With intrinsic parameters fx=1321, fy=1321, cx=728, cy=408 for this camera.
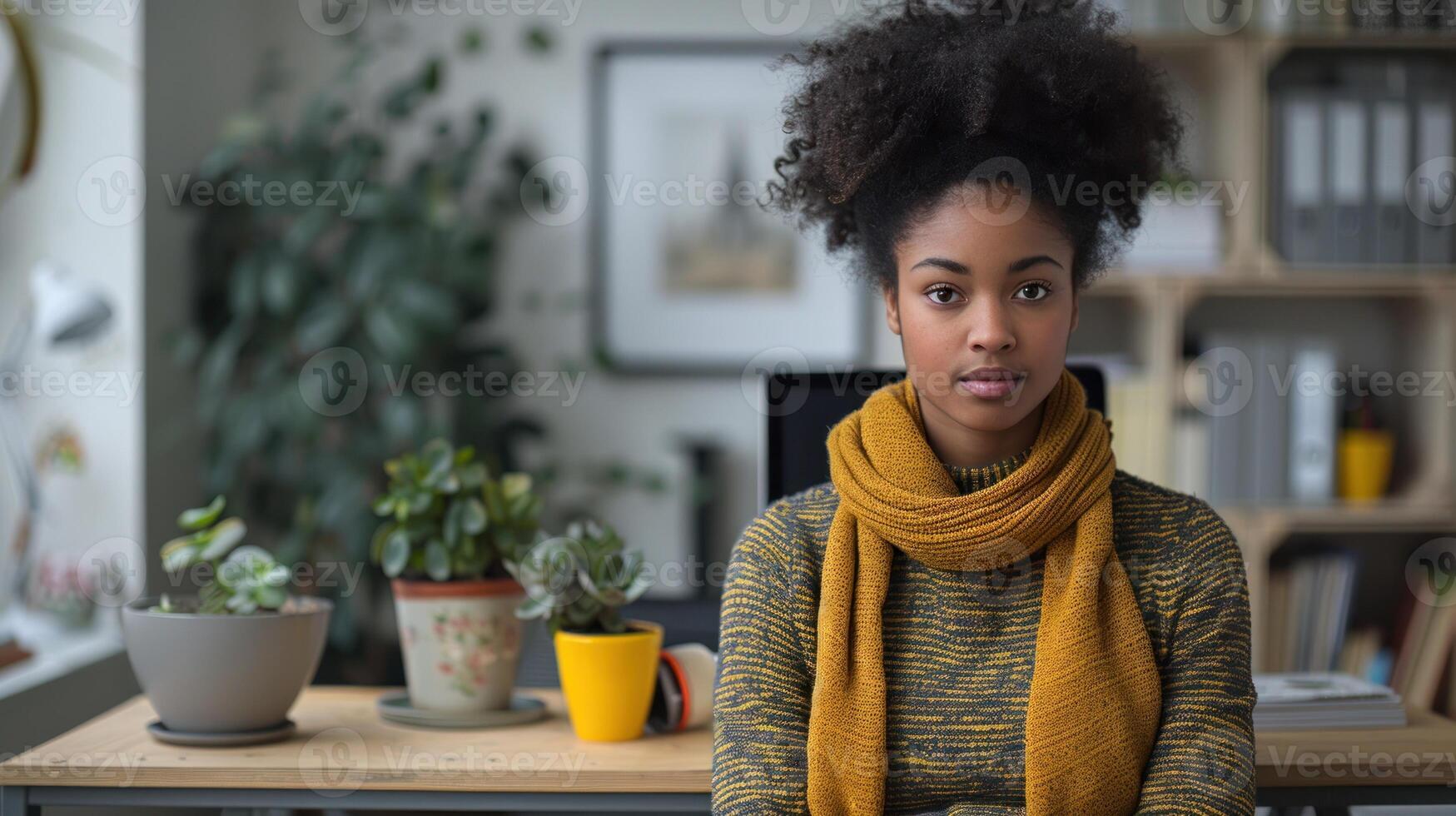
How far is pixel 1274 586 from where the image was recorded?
9.18 feet

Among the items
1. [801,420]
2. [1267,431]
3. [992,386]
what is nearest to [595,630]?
[801,420]

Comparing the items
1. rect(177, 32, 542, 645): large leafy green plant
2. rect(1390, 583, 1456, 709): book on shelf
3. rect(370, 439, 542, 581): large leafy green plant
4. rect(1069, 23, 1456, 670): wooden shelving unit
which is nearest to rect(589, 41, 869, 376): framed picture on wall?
rect(177, 32, 542, 645): large leafy green plant

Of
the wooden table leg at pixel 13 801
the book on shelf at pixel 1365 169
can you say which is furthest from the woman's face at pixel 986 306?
the book on shelf at pixel 1365 169

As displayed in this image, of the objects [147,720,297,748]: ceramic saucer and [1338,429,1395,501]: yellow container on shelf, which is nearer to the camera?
[147,720,297,748]: ceramic saucer

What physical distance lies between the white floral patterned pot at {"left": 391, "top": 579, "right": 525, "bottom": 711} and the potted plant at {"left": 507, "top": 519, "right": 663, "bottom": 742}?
0.15 ft

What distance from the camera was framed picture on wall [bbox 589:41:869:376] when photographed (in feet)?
10.4

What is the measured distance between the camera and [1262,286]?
2.75 m

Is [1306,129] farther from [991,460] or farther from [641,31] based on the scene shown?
[991,460]

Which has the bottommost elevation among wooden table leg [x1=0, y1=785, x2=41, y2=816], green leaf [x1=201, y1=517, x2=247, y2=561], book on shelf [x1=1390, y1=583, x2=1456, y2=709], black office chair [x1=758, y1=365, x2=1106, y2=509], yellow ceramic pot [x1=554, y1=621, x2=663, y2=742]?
book on shelf [x1=1390, y1=583, x2=1456, y2=709]

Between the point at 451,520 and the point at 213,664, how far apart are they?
27 cm

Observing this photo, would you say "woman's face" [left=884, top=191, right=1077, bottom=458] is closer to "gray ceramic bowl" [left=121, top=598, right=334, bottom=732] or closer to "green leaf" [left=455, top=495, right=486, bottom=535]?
"green leaf" [left=455, top=495, right=486, bottom=535]

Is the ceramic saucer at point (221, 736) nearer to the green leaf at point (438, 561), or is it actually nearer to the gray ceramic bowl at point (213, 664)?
the gray ceramic bowl at point (213, 664)

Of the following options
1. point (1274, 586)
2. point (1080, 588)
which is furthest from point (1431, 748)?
point (1274, 586)

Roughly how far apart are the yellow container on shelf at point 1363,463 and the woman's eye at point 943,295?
199cm
